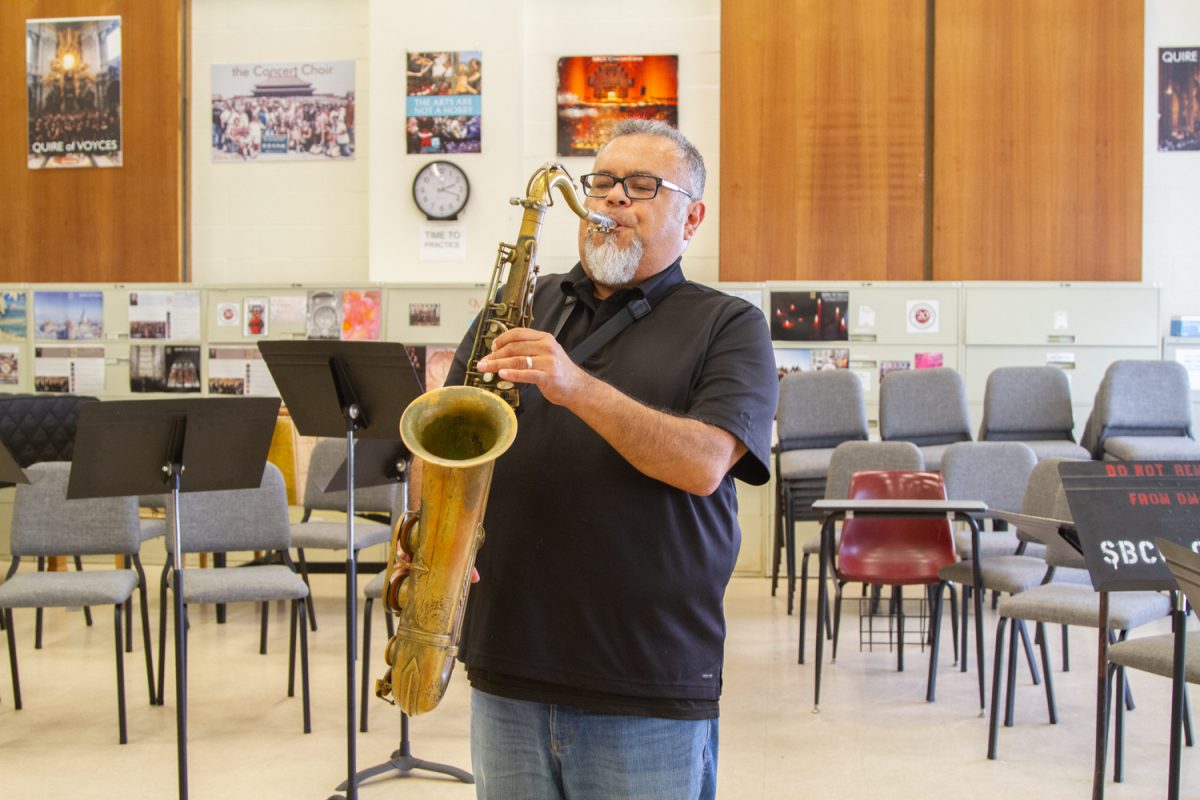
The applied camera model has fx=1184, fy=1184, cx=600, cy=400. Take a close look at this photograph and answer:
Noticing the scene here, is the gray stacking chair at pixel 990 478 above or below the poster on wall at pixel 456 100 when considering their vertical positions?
below

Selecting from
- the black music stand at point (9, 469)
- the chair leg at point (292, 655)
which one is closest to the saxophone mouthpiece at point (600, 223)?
the black music stand at point (9, 469)

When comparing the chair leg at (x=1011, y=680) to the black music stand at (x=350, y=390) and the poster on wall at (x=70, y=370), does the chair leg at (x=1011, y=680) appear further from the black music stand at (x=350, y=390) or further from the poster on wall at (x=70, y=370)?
the poster on wall at (x=70, y=370)

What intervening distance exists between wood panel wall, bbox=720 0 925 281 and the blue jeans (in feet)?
20.5

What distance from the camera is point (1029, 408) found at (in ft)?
21.9

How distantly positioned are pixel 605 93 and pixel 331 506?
3.63 meters

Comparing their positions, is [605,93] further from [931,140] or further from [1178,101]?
[1178,101]

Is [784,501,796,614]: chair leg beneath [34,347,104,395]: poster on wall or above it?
beneath

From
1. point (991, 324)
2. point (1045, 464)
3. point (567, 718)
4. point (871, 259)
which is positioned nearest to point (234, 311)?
point (871, 259)

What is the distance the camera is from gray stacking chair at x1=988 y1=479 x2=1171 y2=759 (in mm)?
3781

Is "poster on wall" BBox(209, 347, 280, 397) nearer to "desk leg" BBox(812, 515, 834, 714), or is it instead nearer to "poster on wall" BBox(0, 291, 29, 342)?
"poster on wall" BBox(0, 291, 29, 342)

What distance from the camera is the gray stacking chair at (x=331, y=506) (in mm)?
5668

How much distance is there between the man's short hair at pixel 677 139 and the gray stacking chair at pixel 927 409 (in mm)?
4920

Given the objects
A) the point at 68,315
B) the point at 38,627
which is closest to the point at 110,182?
the point at 68,315

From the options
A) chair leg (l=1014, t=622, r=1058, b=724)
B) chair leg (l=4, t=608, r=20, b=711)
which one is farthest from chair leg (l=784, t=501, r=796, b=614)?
chair leg (l=4, t=608, r=20, b=711)
